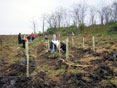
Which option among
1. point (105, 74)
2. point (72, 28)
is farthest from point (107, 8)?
point (105, 74)

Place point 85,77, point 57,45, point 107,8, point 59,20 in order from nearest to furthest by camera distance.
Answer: point 85,77
point 57,45
point 107,8
point 59,20

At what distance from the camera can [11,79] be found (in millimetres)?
5012

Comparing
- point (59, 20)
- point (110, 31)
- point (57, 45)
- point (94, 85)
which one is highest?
point (59, 20)

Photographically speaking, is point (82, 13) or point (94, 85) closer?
point (94, 85)

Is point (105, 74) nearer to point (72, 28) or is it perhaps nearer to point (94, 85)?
point (94, 85)

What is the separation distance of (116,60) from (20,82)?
5617 mm

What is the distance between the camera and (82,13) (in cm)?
3975

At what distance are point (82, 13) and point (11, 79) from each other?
122ft

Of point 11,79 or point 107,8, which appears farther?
point 107,8

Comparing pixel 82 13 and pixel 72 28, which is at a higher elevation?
pixel 82 13

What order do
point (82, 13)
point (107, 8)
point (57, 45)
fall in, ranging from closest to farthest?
point (57, 45) < point (107, 8) < point (82, 13)

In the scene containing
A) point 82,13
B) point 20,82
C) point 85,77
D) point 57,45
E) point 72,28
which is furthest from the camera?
point 82,13

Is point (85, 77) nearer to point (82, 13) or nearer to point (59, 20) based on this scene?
point (82, 13)

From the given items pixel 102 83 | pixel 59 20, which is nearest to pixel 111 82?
pixel 102 83
